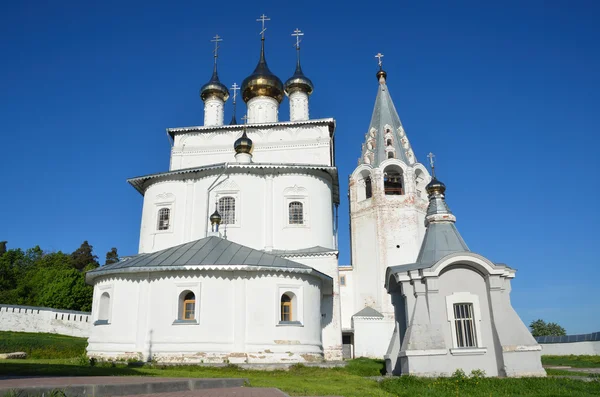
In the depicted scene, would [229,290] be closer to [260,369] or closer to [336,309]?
[260,369]

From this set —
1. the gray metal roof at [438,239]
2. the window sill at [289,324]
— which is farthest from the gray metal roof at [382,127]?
the window sill at [289,324]

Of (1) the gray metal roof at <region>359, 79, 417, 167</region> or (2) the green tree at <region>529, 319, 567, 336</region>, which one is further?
(2) the green tree at <region>529, 319, 567, 336</region>

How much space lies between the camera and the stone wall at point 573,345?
73.0 ft

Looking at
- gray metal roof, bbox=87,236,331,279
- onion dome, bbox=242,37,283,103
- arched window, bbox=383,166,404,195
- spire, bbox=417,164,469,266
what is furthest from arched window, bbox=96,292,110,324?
arched window, bbox=383,166,404,195

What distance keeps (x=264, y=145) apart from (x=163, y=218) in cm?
571

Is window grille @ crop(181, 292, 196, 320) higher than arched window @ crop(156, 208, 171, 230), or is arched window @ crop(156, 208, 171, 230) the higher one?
arched window @ crop(156, 208, 171, 230)

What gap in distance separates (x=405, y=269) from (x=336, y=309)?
6.27m

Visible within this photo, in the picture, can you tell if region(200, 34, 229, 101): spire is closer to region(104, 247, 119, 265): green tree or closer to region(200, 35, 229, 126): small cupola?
region(200, 35, 229, 126): small cupola

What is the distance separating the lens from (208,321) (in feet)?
44.9

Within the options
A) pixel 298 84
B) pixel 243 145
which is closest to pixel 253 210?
pixel 243 145

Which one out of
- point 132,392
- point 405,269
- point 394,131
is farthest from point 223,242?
point 394,131

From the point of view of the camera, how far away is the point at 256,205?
18.9 metres

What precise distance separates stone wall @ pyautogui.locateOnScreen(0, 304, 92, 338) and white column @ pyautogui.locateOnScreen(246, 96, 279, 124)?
641 inches

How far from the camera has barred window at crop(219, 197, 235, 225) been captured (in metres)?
18.9
